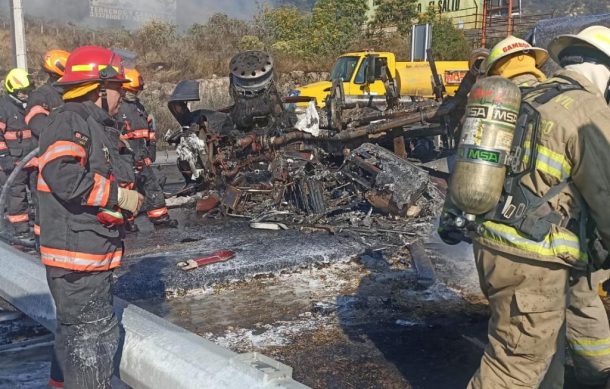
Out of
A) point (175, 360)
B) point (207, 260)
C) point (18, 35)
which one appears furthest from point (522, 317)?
point (18, 35)

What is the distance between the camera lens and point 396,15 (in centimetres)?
2714

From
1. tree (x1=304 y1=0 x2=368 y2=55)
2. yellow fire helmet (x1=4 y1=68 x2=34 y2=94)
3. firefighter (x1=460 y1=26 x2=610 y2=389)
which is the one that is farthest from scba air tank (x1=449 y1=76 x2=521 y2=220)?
tree (x1=304 y1=0 x2=368 y2=55)

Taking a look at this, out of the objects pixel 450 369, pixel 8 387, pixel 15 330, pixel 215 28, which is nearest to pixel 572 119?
pixel 450 369

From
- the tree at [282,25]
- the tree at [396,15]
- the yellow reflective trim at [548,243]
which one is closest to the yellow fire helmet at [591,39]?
the yellow reflective trim at [548,243]

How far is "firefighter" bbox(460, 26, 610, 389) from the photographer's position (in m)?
2.46

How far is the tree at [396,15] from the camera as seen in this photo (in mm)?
26844

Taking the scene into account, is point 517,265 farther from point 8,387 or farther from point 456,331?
point 8,387

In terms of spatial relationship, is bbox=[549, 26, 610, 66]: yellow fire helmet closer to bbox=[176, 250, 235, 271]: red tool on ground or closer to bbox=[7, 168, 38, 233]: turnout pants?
bbox=[176, 250, 235, 271]: red tool on ground

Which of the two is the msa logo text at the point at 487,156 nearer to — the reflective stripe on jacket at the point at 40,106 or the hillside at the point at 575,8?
the reflective stripe on jacket at the point at 40,106

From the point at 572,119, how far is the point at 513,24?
2309cm

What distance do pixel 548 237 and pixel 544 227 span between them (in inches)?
1.8

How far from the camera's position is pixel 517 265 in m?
2.57

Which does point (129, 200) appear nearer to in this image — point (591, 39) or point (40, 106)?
point (591, 39)

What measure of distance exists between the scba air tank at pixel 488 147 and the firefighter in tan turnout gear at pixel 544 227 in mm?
57
